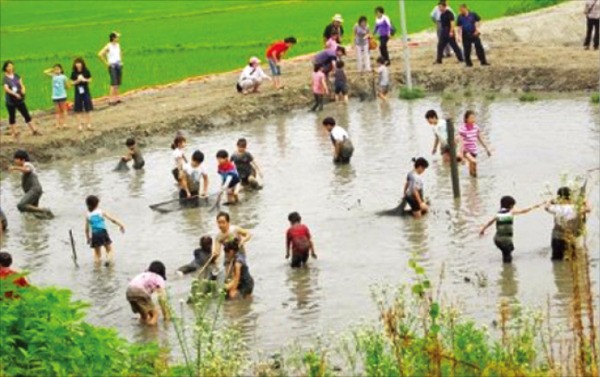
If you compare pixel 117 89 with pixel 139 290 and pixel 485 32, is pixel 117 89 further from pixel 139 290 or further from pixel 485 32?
pixel 139 290

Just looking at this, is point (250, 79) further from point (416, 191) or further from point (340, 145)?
point (416, 191)

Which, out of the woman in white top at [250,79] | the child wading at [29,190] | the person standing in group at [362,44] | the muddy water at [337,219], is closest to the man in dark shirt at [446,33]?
the person standing in group at [362,44]

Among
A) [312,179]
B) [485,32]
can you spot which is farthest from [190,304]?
[485,32]

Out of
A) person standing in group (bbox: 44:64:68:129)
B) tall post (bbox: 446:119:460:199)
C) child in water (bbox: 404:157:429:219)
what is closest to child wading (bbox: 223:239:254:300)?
child in water (bbox: 404:157:429:219)

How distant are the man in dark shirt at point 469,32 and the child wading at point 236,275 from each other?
621 inches

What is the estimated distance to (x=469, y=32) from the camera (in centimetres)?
3506

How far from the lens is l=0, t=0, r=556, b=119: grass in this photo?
4131 centimetres

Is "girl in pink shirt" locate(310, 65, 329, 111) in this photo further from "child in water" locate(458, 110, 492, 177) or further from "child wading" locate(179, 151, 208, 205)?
"child wading" locate(179, 151, 208, 205)

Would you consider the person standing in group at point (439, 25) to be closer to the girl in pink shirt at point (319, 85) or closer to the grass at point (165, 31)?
the girl in pink shirt at point (319, 85)

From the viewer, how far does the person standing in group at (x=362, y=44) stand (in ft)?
117

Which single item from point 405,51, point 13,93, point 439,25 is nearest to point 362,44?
point 439,25

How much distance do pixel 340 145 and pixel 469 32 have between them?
7906mm

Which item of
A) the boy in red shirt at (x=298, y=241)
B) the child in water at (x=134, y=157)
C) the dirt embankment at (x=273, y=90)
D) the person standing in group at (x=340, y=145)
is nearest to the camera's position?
the boy in red shirt at (x=298, y=241)

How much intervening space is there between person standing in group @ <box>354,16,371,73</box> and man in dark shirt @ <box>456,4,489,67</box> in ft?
6.46
